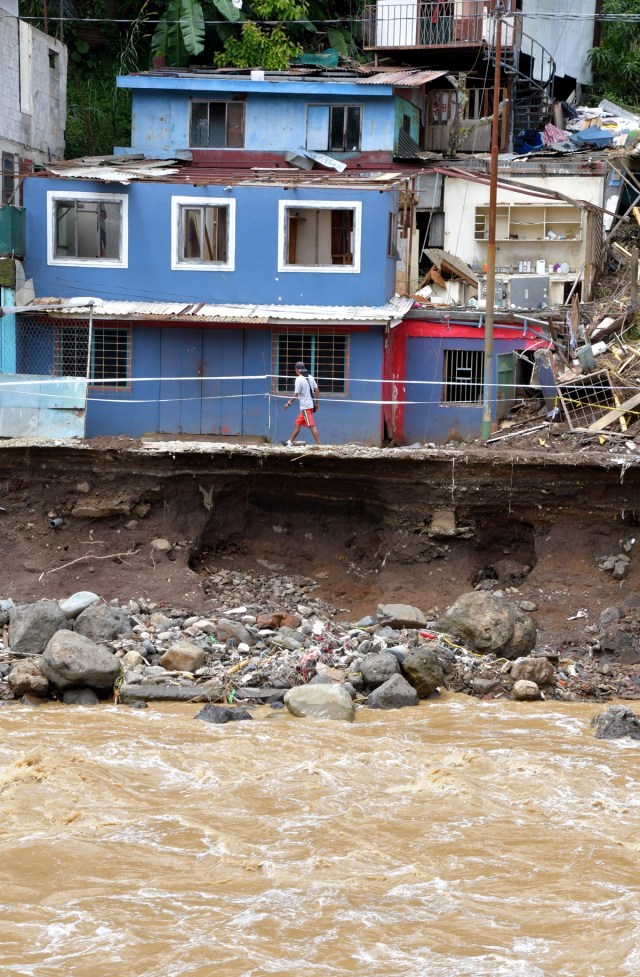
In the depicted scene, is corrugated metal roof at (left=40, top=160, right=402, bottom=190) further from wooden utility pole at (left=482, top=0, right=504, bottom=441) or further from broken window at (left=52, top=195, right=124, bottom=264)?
wooden utility pole at (left=482, top=0, right=504, bottom=441)

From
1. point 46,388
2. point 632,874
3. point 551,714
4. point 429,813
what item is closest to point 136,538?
point 46,388

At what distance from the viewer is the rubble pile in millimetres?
16000

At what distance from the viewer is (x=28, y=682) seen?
15844 millimetres

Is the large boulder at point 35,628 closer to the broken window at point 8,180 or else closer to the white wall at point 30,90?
the broken window at point 8,180

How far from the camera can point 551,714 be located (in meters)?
15.9

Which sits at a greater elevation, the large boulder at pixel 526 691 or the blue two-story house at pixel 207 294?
the blue two-story house at pixel 207 294

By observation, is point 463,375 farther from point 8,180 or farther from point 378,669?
point 8,180

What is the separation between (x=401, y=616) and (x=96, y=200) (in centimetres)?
1116

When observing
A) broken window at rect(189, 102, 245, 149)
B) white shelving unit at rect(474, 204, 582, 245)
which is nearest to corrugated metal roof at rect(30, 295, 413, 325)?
→ white shelving unit at rect(474, 204, 582, 245)

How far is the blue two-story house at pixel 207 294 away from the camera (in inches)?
939

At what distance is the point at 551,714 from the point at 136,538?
8331 millimetres

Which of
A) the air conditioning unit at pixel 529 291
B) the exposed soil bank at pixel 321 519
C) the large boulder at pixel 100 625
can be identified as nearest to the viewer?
the large boulder at pixel 100 625

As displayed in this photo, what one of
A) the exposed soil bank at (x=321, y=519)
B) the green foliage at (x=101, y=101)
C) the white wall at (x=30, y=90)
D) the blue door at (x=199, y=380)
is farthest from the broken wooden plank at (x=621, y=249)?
the white wall at (x=30, y=90)

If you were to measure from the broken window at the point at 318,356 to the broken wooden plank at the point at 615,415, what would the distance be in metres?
4.94
